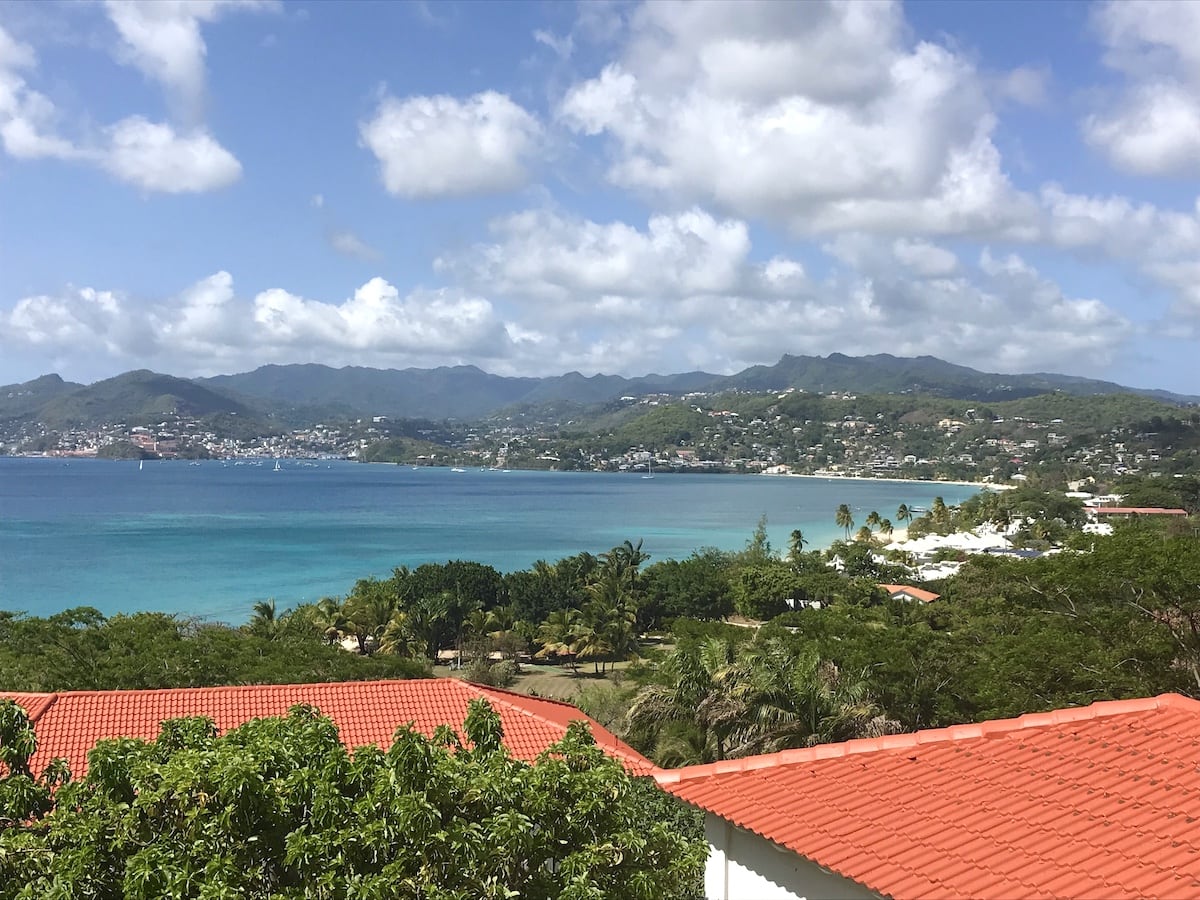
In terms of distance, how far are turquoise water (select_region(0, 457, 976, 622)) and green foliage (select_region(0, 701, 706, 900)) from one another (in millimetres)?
48266

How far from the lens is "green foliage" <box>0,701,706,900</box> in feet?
14.2

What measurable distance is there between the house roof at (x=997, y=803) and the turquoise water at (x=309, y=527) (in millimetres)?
48385

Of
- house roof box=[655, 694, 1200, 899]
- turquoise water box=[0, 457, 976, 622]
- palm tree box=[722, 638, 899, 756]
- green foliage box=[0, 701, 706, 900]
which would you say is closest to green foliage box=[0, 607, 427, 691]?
palm tree box=[722, 638, 899, 756]

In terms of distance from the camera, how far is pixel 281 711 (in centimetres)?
1537

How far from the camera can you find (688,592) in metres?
46.9

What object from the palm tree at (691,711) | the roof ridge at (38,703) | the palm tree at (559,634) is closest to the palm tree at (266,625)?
the palm tree at (559,634)

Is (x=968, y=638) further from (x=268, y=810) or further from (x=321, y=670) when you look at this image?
(x=268, y=810)

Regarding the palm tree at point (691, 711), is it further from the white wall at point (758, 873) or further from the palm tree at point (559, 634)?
the palm tree at point (559, 634)

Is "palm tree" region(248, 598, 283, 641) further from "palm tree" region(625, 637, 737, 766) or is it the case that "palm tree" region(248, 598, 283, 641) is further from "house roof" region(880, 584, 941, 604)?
"house roof" region(880, 584, 941, 604)

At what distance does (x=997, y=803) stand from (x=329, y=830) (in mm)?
3810

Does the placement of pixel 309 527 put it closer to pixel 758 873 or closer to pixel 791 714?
pixel 791 714

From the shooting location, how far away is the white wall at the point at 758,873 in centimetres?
531

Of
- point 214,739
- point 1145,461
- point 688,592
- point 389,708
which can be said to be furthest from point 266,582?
point 1145,461

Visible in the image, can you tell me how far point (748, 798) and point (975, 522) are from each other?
85.6 m
